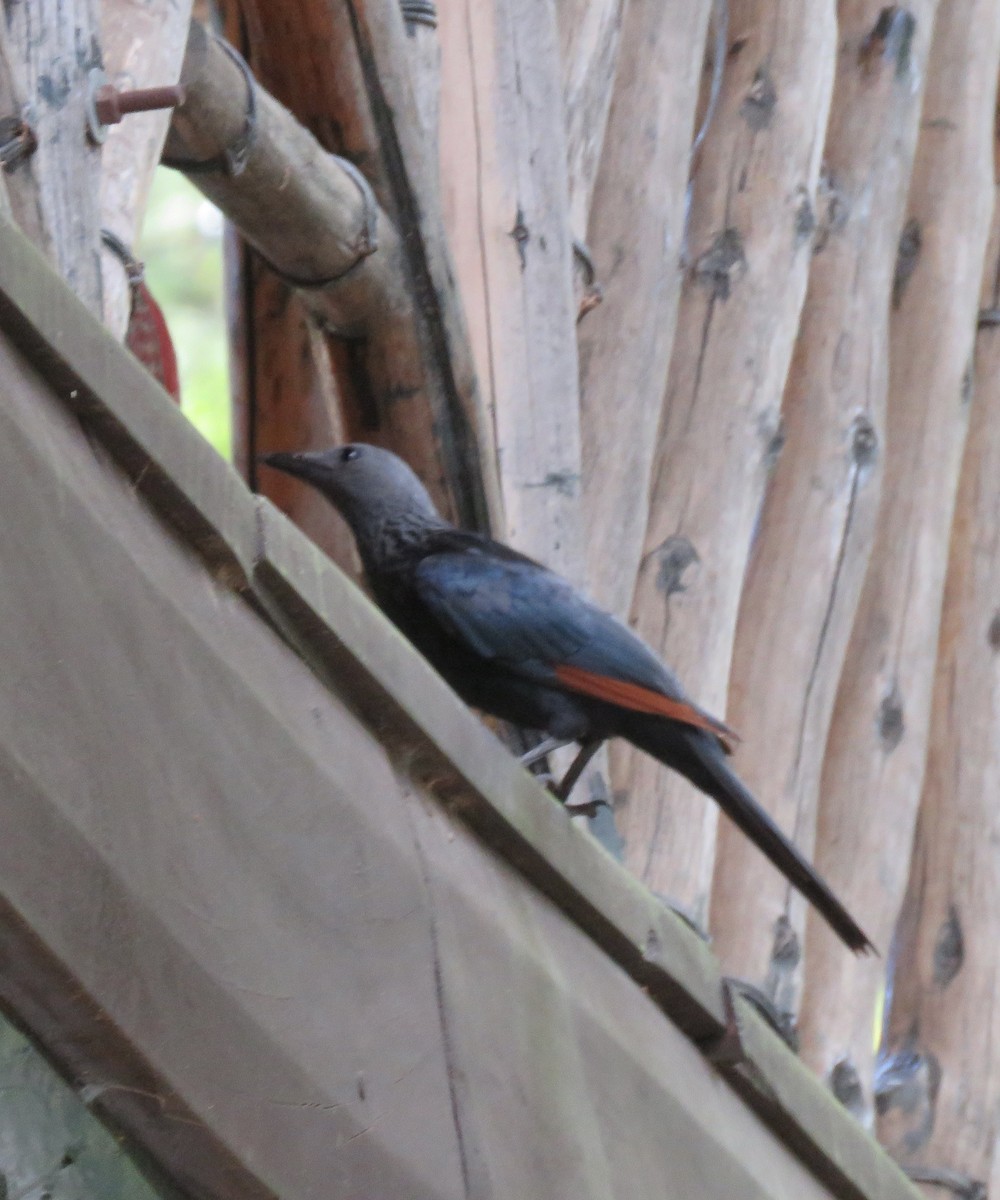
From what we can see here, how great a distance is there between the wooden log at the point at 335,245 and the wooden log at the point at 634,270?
0.44m

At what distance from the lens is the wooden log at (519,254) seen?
2744 millimetres

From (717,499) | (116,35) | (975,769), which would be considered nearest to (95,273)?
(116,35)

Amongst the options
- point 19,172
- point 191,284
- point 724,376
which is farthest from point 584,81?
point 191,284

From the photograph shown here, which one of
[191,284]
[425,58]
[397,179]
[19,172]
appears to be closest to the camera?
[19,172]

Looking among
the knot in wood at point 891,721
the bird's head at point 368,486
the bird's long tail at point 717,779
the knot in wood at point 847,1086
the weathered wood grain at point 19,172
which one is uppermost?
the weathered wood grain at point 19,172

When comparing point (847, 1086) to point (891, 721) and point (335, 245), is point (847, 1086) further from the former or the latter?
point (335, 245)

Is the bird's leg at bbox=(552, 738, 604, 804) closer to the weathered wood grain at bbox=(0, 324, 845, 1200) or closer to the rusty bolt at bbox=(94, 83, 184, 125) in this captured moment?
the weathered wood grain at bbox=(0, 324, 845, 1200)

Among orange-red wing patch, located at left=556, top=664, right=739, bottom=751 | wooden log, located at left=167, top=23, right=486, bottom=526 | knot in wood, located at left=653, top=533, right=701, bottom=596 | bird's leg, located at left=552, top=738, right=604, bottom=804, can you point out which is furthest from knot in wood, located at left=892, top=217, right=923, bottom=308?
orange-red wing patch, located at left=556, top=664, right=739, bottom=751

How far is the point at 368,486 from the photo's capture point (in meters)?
2.49

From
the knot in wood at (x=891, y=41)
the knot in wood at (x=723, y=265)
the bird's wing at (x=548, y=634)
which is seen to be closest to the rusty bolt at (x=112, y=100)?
the bird's wing at (x=548, y=634)

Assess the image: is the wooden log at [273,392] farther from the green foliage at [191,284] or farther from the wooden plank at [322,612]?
the green foliage at [191,284]

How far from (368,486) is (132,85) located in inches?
31.3

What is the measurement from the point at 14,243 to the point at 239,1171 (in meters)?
0.58

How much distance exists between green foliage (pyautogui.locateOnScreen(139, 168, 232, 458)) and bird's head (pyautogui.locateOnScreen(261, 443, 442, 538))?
19.4 feet
